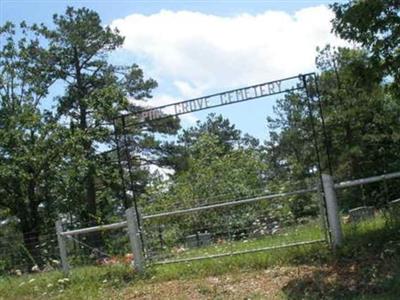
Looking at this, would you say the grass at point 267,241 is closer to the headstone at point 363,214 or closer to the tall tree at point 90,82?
the headstone at point 363,214

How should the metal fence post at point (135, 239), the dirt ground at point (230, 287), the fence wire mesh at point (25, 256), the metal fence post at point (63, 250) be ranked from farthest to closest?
1. the fence wire mesh at point (25, 256)
2. the metal fence post at point (63, 250)
3. the metal fence post at point (135, 239)
4. the dirt ground at point (230, 287)

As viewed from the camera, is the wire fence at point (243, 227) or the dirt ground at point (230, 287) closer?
the dirt ground at point (230, 287)

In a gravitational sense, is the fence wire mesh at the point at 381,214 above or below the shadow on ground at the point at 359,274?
above

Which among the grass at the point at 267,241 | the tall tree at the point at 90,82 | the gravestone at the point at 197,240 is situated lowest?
the grass at the point at 267,241

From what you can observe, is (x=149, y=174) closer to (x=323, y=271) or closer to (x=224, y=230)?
(x=224, y=230)

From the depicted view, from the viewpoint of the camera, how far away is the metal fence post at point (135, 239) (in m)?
10.8

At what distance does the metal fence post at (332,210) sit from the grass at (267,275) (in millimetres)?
185

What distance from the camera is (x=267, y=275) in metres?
9.23

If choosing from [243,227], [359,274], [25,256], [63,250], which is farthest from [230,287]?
[25,256]

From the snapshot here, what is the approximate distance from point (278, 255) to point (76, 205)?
25.7 metres

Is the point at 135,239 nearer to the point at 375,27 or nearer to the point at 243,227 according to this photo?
the point at 243,227

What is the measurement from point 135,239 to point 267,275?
2.71 m

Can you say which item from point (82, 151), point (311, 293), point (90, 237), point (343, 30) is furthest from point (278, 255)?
point (82, 151)

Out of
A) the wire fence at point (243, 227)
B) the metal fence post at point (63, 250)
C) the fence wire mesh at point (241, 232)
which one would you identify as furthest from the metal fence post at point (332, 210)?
the metal fence post at point (63, 250)
